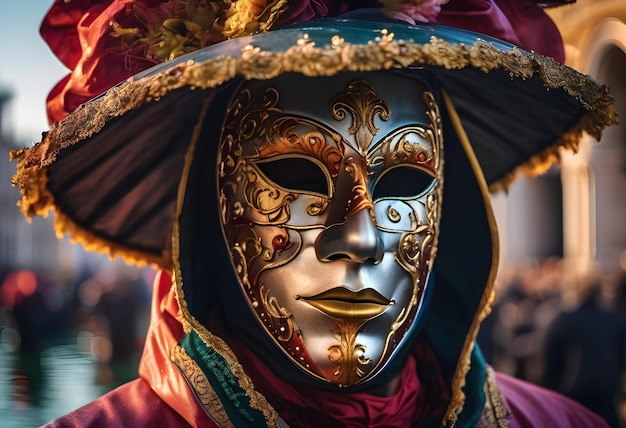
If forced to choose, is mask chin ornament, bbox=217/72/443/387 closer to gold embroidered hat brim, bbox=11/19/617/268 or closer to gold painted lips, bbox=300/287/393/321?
gold painted lips, bbox=300/287/393/321

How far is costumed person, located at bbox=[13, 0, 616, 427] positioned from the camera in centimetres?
259

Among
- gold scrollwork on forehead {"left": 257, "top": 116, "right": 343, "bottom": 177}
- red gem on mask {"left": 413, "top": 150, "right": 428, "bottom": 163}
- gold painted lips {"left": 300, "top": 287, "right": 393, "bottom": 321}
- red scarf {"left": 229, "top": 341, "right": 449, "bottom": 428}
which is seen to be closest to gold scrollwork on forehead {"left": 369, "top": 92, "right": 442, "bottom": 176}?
red gem on mask {"left": 413, "top": 150, "right": 428, "bottom": 163}

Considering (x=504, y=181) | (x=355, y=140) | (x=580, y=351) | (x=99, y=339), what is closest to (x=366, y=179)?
(x=355, y=140)

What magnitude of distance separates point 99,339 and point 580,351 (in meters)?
9.05

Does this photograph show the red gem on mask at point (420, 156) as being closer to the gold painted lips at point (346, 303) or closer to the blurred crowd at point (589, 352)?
the gold painted lips at point (346, 303)

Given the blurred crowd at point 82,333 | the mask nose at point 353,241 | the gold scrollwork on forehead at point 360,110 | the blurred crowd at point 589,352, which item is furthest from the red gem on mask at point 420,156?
the blurred crowd at point 82,333

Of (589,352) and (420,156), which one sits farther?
(589,352)

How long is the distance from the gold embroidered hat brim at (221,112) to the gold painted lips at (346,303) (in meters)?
0.59

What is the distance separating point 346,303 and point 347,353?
132 millimetres

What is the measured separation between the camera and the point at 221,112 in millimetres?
2904

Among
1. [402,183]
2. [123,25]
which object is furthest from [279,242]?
[123,25]

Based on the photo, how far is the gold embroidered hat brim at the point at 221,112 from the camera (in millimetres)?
2289

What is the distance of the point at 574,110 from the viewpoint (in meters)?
2.91

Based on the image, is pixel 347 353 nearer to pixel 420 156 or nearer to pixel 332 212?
pixel 332 212
